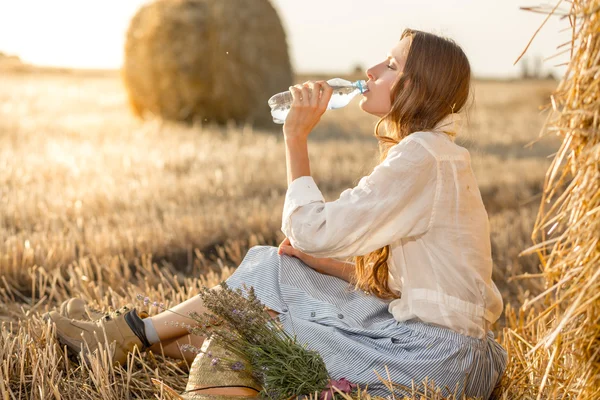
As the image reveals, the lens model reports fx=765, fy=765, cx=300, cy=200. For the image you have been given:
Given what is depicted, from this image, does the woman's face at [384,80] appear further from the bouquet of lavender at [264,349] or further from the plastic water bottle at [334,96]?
the bouquet of lavender at [264,349]

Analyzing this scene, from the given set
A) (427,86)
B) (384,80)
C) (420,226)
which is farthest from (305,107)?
(420,226)

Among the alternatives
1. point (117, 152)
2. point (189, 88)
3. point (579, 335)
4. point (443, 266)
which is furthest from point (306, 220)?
point (189, 88)

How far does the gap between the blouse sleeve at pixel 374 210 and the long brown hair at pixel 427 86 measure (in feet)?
0.50

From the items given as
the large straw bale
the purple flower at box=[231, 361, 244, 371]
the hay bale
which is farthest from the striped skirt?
the hay bale

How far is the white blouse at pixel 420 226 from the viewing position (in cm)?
229

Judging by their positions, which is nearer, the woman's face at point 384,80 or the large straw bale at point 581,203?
the large straw bale at point 581,203

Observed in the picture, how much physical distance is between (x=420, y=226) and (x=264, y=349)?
24.0 inches

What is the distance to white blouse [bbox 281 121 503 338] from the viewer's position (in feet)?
7.52

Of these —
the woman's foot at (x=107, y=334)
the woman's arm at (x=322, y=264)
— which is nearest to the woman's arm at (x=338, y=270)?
the woman's arm at (x=322, y=264)

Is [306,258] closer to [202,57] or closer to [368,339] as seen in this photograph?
[368,339]

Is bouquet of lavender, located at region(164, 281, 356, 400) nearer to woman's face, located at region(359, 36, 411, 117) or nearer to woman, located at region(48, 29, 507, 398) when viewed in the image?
woman, located at region(48, 29, 507, 398)

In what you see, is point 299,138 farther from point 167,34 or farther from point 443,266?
point 167,34

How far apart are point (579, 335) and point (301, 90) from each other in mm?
1106

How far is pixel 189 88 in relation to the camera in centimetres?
1048
